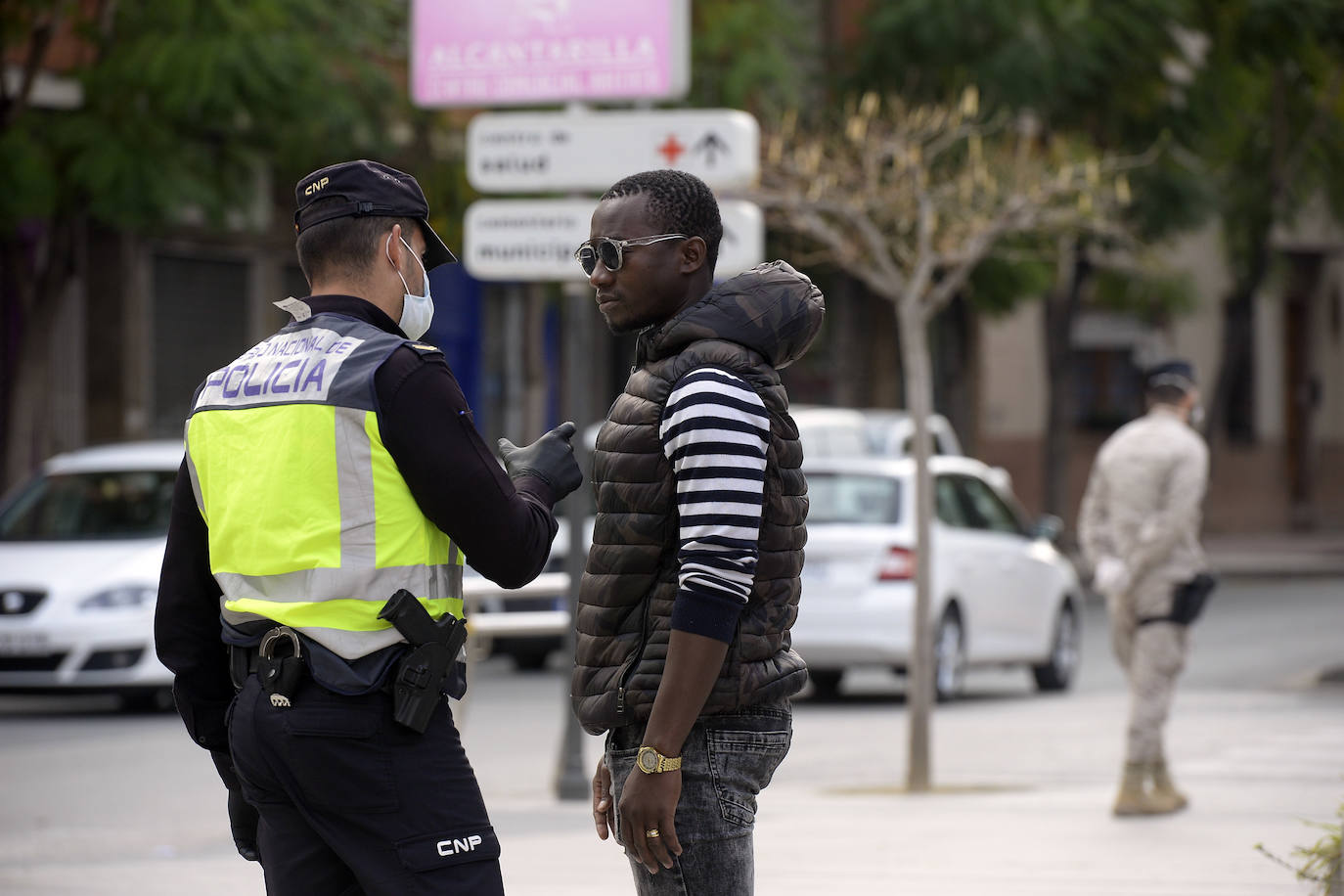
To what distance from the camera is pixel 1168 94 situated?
26578 millimetres

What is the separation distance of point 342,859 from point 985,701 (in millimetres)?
11974

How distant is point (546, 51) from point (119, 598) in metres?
5.01

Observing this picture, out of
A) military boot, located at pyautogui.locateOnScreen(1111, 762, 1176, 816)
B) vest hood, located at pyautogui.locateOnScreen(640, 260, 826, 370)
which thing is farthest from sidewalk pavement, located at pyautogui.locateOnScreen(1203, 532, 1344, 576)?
vest hood, located at pyautogui.locateOnScreen(640, 260, 826, 370)

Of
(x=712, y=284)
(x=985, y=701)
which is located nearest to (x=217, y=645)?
(x=712, y=284)

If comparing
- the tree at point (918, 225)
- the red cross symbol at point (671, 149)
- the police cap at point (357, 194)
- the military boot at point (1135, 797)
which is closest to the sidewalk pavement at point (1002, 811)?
the military boot at point (1135, 797)

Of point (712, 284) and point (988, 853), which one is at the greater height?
point (712, 284)

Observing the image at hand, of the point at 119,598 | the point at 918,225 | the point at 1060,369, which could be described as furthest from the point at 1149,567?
the point at 1060,369

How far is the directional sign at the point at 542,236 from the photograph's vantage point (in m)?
10.4

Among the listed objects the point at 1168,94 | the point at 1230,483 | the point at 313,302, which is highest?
the point at 1168,94

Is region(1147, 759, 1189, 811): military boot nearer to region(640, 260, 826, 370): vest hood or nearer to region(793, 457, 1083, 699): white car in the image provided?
region(793, 457, 1083, 699): white car

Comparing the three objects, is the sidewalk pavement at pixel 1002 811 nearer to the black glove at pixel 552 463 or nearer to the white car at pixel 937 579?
the white car at pixel 937 579

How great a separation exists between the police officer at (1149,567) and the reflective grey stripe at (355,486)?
609 cm

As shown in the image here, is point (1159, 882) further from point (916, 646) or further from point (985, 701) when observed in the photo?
point (985, 701)

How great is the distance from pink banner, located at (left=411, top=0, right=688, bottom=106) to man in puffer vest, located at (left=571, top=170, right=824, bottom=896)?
20.4 feet
